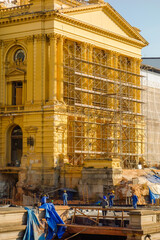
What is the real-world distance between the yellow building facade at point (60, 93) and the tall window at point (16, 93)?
0.37 ft

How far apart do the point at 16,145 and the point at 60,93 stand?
806 centimetres

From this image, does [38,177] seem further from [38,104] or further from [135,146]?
[135,146]

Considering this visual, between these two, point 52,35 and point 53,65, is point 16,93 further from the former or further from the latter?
point 52,35

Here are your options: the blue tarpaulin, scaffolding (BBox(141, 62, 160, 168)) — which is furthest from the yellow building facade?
scaffolding (BBox(141, 62, 160, 168))

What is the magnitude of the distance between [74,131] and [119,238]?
29.3 meters

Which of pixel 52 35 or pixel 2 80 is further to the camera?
pixel 2 80

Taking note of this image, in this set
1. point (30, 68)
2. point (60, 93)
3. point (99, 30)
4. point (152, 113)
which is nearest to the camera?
point (60, 93)

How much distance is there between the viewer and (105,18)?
72.6 meters

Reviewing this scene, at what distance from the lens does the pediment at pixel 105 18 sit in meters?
67.9

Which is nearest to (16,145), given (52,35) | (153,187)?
(52,35)

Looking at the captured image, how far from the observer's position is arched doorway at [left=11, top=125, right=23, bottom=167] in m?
66.9

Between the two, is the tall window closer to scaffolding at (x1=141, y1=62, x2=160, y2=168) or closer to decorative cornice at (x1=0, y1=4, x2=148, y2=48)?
decorative cornice at (x1=0, y1=4, x2=148, y2=48)

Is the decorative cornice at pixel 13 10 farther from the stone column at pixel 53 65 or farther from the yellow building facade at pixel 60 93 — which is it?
the stone column at pixel 53 65

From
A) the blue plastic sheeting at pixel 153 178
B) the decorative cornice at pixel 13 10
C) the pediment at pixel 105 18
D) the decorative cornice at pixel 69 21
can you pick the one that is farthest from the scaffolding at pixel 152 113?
the decorative cornice at pixel 13 10
